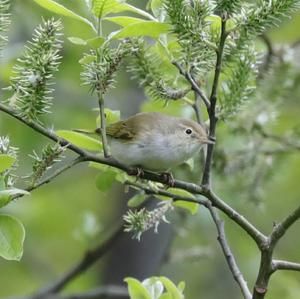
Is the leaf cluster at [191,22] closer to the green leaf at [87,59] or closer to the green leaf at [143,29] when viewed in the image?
the green leaf at [143,29]

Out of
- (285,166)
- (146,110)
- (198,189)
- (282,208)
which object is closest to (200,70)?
(198,189)

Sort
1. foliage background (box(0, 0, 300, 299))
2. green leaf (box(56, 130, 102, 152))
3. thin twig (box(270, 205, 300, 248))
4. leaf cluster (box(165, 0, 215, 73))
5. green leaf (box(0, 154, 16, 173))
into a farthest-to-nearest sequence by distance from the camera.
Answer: foliage background (box(0, 0, 300, 299)) < green leaf (box(56, 130, 102, 152)) < thin twig (box(270, 205, 300, 248)) < leaf cluster (box(165, 0, 215, 73)) < green leaf (box(0, 154, 16, 173))

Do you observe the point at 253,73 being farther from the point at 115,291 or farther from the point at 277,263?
the point at 115,291

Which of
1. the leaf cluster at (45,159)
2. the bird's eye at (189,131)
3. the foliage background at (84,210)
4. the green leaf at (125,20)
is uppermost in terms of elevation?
the green leaf at (125,20)

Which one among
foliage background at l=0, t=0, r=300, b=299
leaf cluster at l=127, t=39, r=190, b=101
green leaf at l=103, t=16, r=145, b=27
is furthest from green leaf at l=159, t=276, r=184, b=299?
foliage background at l=0, t=0, r=300, b=299

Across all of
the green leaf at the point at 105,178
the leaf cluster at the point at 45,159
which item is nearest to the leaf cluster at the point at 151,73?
the green leaf at the point at 105,178

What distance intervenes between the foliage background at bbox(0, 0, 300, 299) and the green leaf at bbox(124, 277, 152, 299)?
2580 mm

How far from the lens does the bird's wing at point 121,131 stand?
13.0 feet

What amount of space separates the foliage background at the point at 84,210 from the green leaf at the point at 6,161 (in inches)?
119

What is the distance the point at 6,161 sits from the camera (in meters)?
2.35

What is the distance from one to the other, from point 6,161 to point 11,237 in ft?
0.74

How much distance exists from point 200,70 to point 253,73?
487mm

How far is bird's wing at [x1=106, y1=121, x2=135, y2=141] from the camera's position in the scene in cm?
396

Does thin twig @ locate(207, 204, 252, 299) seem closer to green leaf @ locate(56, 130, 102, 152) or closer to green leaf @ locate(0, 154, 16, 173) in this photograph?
green leaf @ locate(56, 130, 102, 152)
